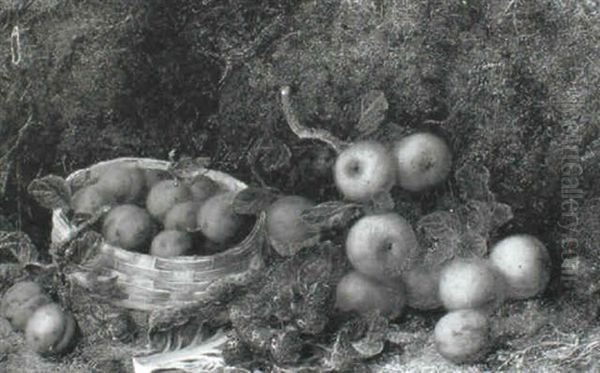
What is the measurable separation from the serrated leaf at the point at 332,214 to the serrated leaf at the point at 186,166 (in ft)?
1.03

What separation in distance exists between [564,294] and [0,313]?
1445mm

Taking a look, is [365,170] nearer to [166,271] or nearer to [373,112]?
[373,112]

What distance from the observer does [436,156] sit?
3.27 metres

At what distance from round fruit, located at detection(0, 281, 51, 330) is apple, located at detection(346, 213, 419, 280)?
82 cm

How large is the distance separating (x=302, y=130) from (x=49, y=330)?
81cm

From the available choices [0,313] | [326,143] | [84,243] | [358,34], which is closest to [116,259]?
[84,243]

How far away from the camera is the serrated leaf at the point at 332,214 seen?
3.30 meters

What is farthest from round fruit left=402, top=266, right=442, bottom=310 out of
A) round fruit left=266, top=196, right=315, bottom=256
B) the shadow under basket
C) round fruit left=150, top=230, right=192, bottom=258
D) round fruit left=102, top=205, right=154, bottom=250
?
round fruit left=102, top=205, right=154, bottom=250

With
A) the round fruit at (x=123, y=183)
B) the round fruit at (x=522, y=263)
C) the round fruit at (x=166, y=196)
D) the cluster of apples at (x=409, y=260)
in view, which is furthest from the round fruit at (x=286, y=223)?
the round fruit at (x=522, y=263)

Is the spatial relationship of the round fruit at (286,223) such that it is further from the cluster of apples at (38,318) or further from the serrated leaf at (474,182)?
the cluster of apples at (38,318)

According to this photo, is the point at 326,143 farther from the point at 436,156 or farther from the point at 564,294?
the point at 564,294

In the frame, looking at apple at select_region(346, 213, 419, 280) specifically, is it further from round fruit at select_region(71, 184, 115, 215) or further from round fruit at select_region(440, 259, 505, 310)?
round fruit at select_region(71, 184, 115, 215)

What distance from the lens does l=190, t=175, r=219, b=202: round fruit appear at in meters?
3.44

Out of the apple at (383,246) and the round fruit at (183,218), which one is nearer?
the apple at (383,246)
